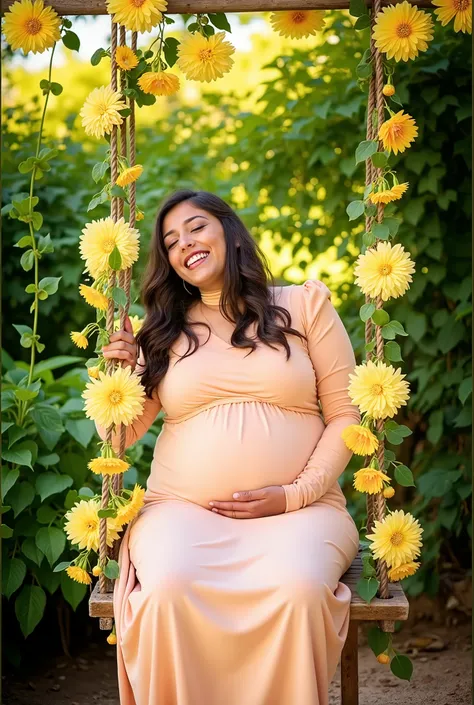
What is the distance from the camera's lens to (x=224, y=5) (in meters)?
2.45

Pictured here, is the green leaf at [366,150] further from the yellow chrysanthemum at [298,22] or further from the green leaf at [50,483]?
the green leaf at [50,483]

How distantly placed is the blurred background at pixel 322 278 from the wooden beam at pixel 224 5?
114 centimetres

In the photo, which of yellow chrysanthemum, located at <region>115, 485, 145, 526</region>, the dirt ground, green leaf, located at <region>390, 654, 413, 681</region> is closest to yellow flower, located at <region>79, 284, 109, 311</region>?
yellow chrysanthemum, located at <region>115, 485, 145, 526</region>

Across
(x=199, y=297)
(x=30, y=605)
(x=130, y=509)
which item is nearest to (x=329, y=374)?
(x=199, y=297)

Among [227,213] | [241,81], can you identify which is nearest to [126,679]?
[227,213]

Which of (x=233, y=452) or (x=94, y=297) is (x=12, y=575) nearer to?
(x=233, y=452)

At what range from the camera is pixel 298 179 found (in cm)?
417

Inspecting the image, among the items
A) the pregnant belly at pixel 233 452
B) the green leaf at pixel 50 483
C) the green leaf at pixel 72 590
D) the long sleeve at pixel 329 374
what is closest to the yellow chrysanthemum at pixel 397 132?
the long sleeve at pixel 329 374

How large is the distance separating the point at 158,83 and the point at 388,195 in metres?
0.76

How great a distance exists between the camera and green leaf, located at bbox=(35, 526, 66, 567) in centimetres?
298

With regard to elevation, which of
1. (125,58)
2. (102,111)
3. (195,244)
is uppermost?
(125,58)

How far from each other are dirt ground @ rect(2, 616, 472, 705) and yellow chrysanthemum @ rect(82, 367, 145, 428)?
4.55ft

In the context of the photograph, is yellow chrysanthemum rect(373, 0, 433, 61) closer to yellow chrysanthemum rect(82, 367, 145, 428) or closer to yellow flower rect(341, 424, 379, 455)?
yellow flower rect(341, 424, 379, 455)

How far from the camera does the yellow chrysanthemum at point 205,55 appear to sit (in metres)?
2.53
